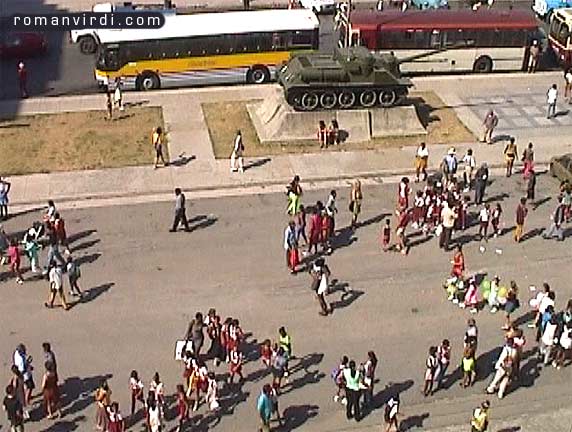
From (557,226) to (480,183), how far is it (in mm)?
2715

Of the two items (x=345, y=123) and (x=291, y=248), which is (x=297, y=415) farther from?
(x=345, y=123)

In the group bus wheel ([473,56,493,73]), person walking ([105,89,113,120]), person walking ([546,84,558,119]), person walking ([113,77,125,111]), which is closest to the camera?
person walking ([546,84,558,119])

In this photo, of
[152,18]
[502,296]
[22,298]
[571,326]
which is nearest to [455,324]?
[502,296]

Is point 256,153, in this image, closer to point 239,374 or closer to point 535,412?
point 239,374

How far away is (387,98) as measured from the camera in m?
32.8

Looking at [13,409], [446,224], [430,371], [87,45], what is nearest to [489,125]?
[446,224]

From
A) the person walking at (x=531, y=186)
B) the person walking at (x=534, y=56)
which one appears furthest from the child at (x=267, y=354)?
the person walking at (x=534, y=56)

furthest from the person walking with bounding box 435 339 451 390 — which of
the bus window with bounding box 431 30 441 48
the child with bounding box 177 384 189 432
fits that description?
the bus window with bounding box 431 30 441 48

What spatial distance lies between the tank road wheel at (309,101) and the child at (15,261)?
12.1 meters

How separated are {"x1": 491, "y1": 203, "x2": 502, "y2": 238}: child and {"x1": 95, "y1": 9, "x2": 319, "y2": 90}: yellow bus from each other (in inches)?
536

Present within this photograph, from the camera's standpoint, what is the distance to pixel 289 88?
1254 inches

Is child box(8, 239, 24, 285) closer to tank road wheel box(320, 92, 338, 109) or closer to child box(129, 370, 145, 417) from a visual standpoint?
child box(129, 370, 145, 417)

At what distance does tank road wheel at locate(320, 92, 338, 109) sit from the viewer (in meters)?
32.3

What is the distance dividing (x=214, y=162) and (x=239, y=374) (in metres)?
11.5
